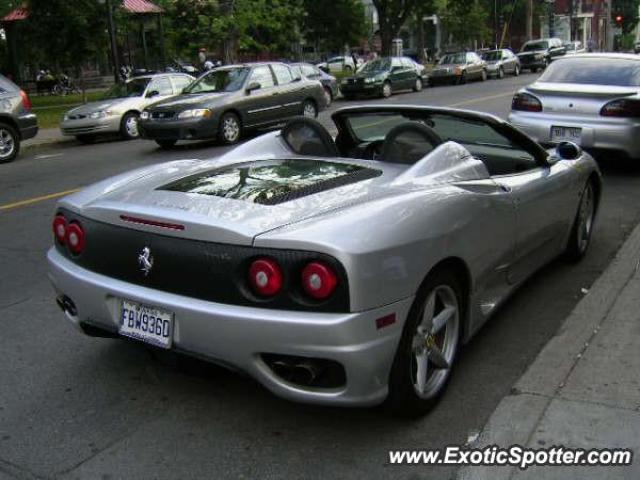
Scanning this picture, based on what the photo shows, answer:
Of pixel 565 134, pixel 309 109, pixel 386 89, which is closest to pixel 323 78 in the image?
pixel 386 89

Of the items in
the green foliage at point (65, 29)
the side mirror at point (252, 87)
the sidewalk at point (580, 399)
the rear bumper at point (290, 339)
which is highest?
the green foliage at point (65, 29)

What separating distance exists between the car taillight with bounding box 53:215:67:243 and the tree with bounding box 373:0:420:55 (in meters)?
35.5

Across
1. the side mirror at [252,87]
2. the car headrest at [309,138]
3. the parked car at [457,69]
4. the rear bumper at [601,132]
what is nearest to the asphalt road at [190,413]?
the car headrest at [309,138]

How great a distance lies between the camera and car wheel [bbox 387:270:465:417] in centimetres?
309

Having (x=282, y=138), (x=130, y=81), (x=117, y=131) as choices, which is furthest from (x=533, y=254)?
(x=130, y=81)

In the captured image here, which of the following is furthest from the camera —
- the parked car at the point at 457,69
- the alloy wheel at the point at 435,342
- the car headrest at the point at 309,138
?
the parked car at the point at 457,69

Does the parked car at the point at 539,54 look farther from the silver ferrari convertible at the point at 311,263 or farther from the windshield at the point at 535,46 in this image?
the silver ferrari convertible at the point at 311,263

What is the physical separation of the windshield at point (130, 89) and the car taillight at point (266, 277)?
1473 centimetres

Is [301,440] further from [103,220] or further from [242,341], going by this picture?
[103,220]

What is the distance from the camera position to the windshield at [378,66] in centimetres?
2766

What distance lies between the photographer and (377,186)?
347cm

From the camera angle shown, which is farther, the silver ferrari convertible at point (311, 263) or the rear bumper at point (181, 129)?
the rear bumper at point (181, 129)

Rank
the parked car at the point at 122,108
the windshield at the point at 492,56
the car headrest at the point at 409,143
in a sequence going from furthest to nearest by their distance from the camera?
1. the windshield at the point at 492,56
2. the parked car at the point at 122,108
3. the car headrest at the point at 409,143

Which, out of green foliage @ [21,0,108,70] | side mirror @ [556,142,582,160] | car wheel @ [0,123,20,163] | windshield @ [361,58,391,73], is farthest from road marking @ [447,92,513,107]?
side mirror @ [556,142,582,160]
